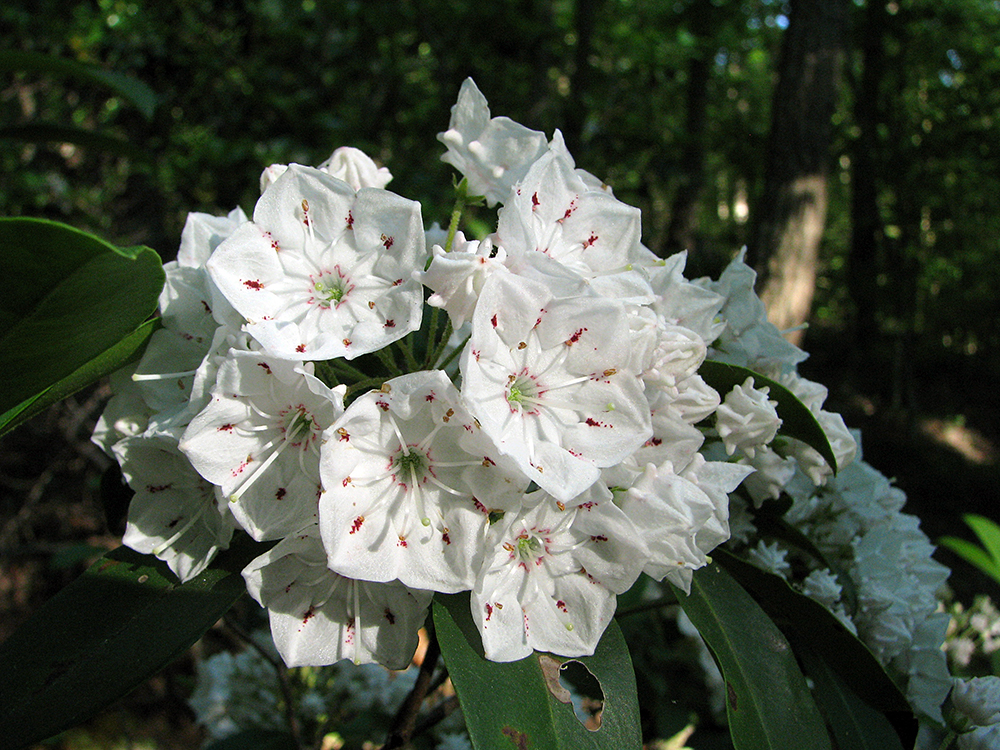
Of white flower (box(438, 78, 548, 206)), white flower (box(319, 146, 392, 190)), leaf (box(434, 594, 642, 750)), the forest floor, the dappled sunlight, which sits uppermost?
white flower (box(438, 78, 548, 206))

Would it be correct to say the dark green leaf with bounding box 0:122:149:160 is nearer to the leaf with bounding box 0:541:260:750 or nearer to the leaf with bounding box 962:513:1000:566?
the leaf with bounding box 0:541:260:750

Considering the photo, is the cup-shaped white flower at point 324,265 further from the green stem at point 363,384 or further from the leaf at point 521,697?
the leaf at point 521,697

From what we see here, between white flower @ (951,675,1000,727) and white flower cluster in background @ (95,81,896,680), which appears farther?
white flower @ (951,675,1000,727)

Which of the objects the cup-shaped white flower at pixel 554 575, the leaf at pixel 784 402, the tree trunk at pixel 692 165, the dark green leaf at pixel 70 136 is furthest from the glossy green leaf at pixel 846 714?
the tree trunk at pixel 692 165

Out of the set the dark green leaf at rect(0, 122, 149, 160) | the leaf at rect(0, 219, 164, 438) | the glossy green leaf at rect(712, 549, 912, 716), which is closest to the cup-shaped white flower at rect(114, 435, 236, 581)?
the leaf at rect(0, 219, 164, 438)

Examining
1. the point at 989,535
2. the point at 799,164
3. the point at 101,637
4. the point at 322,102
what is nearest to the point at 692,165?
the point at 799,164

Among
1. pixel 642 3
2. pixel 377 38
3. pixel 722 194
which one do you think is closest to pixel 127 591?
pixel 377 38

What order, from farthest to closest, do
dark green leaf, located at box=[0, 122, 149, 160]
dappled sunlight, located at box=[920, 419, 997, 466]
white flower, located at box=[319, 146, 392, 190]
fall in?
dappled sunlight, located at box=[920, 419, 997, 466]
dark green leaf, located at box=[0, 122, 149, 160]
white flower, located at box=[319, 146, 392, 190]

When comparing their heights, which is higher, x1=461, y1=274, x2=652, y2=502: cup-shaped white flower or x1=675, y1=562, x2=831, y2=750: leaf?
x1=461, y1=274, x2=652, y2=502: cup-shaped white flower
